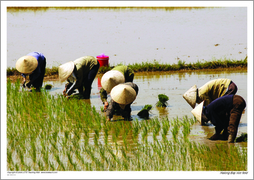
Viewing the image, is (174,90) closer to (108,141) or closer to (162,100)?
(162,100)

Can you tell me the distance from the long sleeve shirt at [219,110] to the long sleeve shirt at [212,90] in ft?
2.13

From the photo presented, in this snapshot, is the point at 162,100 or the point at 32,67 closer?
the point at 162,100

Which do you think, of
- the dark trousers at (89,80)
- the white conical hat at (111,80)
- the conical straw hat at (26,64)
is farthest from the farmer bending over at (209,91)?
the conical straw hat at (26,64)

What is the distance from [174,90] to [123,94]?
3.47 meters

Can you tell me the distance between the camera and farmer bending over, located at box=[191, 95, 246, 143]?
203 inches

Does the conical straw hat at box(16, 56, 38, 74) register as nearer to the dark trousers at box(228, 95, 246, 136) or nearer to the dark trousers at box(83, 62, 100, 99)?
the dark trousers at box(83, 62, 100, 99)

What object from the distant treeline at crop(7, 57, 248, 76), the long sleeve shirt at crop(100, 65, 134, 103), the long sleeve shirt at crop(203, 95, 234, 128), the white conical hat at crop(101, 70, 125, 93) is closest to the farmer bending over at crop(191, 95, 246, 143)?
the long sleeve shirt at crop(203, 95, 234, 128)

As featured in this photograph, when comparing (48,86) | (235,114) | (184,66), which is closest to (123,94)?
(235,114)

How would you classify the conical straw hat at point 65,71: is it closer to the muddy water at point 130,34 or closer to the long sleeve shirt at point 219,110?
the long sleeve shirt at point 219,110

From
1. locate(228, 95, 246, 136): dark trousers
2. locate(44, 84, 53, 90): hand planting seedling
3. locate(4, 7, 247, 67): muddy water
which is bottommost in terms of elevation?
locate(228, 95, 246, 136): dark trousers

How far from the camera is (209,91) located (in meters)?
6.04

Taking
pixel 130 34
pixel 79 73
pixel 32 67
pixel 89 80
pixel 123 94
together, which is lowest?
pixel 123 94

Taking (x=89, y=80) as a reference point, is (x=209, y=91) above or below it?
below

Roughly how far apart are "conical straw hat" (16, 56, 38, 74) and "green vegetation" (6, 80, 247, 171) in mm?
1720
